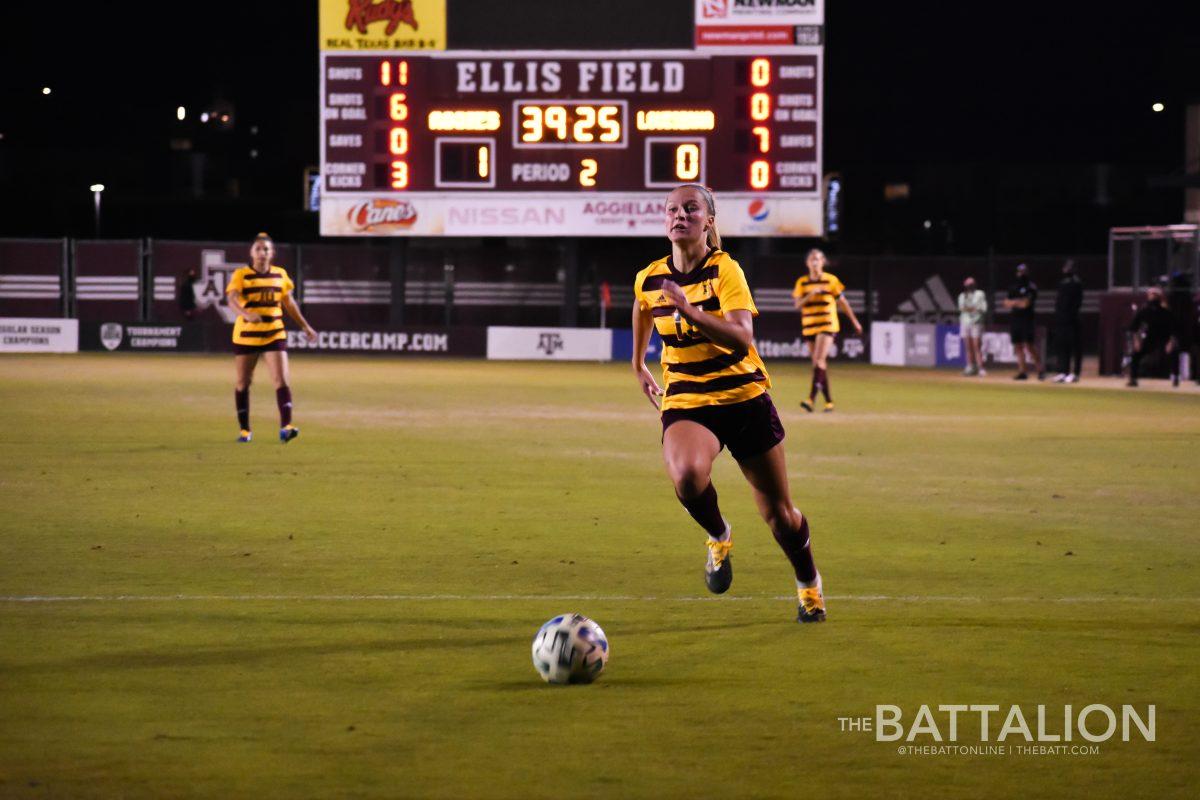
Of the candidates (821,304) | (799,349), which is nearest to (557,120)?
(799,349)

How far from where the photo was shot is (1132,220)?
7594 cm

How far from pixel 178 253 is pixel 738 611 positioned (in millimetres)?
38037

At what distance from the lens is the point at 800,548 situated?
802 centimetres

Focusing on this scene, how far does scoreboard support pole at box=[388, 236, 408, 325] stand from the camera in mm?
42312

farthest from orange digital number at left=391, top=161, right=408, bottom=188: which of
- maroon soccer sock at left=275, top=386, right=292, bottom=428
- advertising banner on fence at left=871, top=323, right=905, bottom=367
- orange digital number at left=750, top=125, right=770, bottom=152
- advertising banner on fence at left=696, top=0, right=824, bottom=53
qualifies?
maroon soccer sock at left=275, top=386, right=292, bottom=428

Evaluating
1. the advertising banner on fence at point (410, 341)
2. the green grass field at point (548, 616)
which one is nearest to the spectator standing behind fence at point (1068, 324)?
the green grass field at point (548, 616)

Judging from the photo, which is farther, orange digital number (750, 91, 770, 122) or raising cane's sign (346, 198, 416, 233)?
raising cane's sign (346, 198, 416, 233)

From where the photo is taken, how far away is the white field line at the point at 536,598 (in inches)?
341

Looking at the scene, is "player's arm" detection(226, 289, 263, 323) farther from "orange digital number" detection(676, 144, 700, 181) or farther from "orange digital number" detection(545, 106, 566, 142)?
"orange digital number" detection(676, 144, 700, 181)

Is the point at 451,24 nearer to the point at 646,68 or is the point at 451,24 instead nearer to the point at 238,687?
the point at 646,68

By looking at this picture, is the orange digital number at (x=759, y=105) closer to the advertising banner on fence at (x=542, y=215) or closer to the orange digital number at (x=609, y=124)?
the advertising banner on fence at (x=542, y=215)

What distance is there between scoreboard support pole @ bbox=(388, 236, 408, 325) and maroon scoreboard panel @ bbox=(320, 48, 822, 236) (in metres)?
4.70

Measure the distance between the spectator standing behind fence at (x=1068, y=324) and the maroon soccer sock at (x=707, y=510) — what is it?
2416cm

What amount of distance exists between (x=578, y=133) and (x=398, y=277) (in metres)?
8.19
